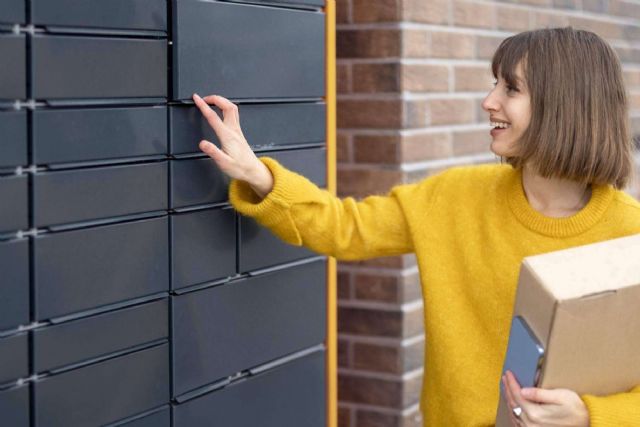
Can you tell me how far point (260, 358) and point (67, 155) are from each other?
0.73m

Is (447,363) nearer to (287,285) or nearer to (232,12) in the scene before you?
(287,285)

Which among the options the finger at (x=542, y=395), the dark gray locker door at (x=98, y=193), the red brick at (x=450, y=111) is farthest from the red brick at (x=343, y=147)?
the finger at (x=542, y=395)

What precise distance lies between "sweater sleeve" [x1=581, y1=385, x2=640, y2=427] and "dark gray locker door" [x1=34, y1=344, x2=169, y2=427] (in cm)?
81

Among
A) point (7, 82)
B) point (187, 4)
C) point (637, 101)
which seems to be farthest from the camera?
point (637, 101)

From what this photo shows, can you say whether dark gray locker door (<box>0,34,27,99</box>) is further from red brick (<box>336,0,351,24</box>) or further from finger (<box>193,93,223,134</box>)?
red brick (<box>336,0,351,24</box>)

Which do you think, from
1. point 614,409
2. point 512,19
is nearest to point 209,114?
point 614,409

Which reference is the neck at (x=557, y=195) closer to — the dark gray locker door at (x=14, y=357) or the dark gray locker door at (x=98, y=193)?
the dark gray locker door at (x=98, y=193)

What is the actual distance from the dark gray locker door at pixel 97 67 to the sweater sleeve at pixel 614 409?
0.99 m

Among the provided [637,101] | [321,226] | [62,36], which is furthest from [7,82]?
[637,101]

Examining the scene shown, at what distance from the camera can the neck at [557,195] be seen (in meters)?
2.43

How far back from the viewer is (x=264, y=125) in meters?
2.47

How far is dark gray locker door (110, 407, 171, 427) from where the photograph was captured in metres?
2.18

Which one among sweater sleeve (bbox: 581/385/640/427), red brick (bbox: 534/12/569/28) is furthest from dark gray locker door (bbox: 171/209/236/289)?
red brick (bbox: 534/12/569/28)

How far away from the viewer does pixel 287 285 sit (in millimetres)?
2586
